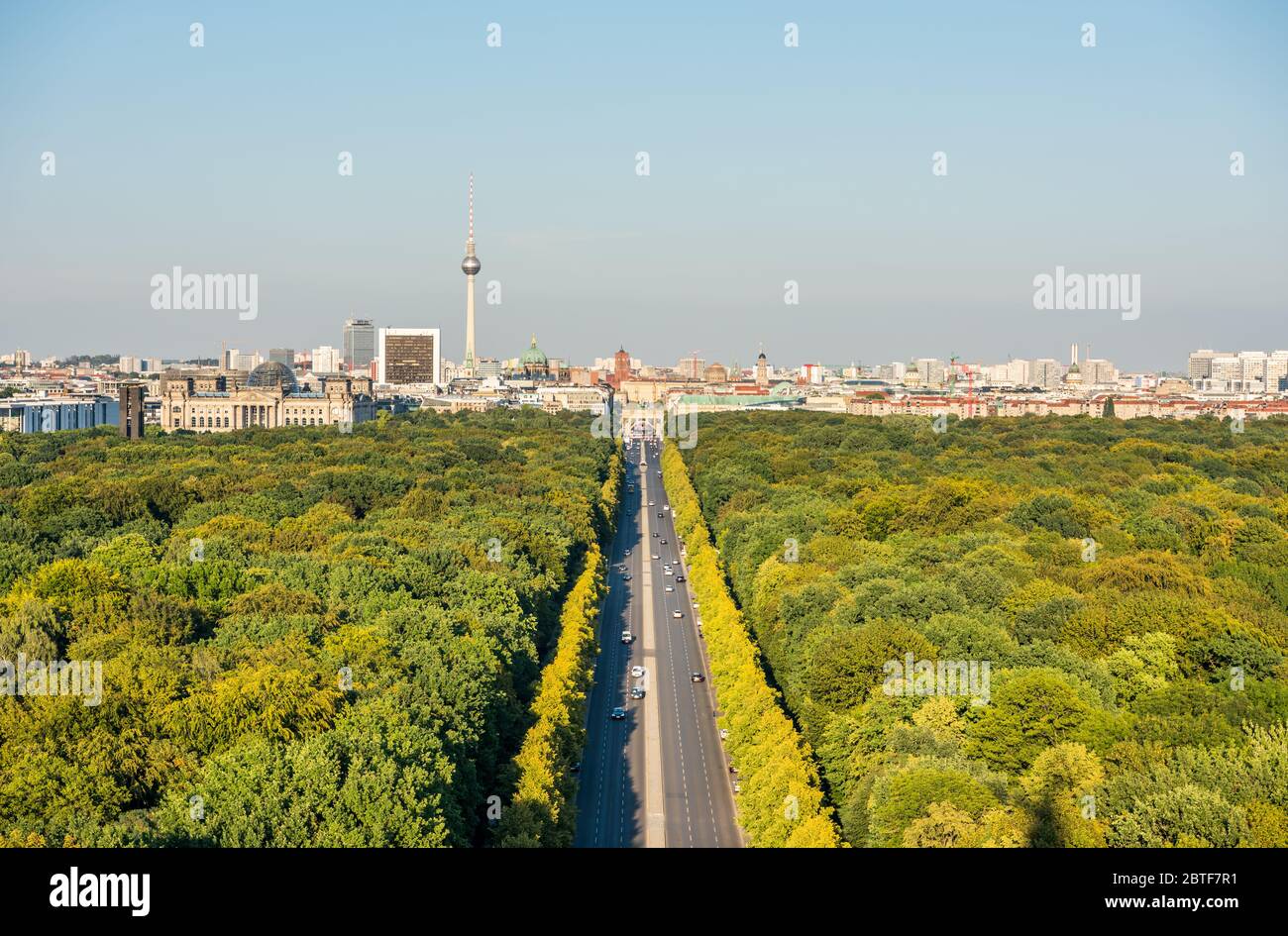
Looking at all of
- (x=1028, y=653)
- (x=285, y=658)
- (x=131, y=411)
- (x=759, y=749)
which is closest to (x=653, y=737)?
(x=759, y=749)

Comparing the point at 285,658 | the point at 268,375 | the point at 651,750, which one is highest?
the point at 268,375

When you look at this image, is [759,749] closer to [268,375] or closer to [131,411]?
[131,411]

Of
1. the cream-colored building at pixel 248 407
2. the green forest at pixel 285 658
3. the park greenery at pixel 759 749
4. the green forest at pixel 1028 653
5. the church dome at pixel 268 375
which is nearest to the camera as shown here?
the green forest at pixel 285 658

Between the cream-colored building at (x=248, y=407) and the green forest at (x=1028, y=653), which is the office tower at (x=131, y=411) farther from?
the green forest at (x=1028, y=653)

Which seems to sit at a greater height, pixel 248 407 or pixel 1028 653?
pixel 248 407

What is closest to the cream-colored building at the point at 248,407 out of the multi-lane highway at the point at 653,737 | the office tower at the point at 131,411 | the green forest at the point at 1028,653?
the office tower at the point at 131,411

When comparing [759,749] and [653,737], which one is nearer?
[759,749]

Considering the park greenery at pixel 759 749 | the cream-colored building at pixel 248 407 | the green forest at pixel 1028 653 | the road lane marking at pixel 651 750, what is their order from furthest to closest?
the cream-colored building at pixel 248 407 → the road lane marking at pixel 651 750 → the park greenery at pixel 759 749 → the green forest at pixel 1028 653
